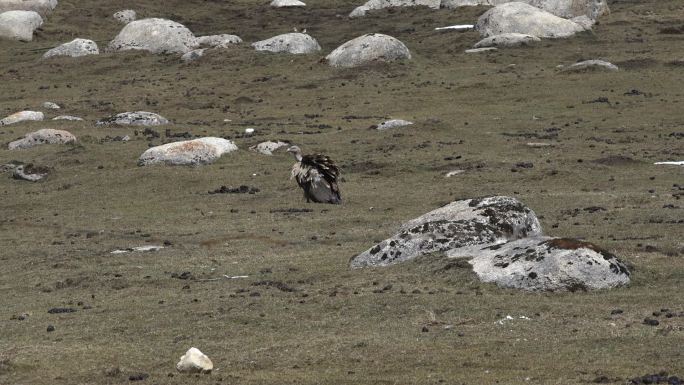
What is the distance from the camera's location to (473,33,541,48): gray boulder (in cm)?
7769

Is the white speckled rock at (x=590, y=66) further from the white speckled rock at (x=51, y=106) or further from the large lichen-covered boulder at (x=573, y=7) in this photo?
the white speckled rock at (x=51, y=106)

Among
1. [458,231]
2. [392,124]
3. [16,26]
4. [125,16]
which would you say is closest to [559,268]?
[458,231]

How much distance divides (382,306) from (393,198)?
694 inches

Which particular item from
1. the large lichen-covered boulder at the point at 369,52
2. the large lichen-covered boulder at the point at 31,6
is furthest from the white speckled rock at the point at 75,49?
the large lichen-covered boulder at the point at 369,52

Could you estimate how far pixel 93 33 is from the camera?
9675 cm

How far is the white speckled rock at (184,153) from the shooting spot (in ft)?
150

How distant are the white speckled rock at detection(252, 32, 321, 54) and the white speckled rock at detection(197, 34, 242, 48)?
106 inches

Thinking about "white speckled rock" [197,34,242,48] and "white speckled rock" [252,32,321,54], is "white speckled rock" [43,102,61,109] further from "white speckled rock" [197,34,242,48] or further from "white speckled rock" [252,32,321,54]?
"white speckled rock" [197,34,242,48]

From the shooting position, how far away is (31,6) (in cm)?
10044

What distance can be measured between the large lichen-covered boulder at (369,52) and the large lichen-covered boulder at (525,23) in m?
8.87

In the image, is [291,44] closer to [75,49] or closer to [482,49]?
[482,49]

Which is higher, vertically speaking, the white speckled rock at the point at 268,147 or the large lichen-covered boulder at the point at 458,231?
the large lichen-covered boulder at the point at 458,231

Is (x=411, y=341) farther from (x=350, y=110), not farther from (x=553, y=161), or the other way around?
(x=350, y=110)

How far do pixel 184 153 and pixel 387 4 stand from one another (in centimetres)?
5559
